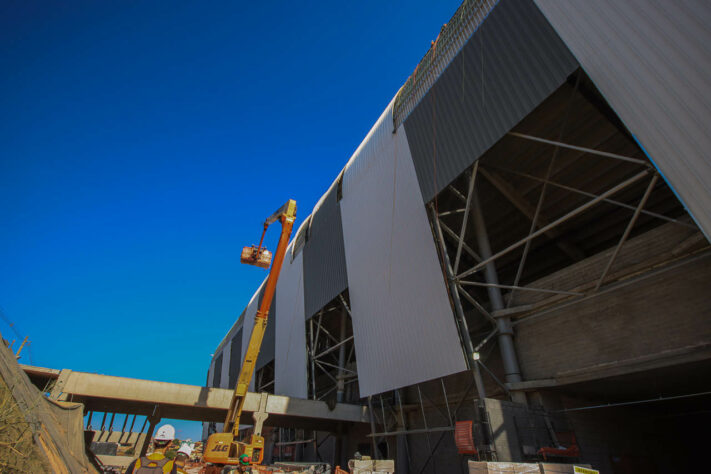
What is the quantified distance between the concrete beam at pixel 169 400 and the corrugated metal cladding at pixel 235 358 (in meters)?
21.1

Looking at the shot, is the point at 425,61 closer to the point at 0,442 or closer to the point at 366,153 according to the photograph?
the point at 366,153

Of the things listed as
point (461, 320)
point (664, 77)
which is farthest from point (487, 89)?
point (461, 320)

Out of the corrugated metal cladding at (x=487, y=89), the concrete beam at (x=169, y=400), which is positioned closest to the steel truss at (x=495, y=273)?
the corrugated metal cladding at (x=487, y=89)

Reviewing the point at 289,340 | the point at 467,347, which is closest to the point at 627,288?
the point at 467,347

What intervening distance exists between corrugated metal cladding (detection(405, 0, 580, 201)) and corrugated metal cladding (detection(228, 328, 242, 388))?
113 ft

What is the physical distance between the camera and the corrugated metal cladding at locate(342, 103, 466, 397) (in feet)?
45.5

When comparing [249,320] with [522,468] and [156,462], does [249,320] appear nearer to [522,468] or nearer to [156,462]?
[522,468]

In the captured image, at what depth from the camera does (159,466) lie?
4.39 m

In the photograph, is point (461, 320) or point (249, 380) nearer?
point (461, 320)

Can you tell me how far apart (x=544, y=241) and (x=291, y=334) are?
61.1 ft

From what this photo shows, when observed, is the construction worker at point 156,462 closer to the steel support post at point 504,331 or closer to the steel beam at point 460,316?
the steel beam at point 460,316

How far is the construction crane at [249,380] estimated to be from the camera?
40.7ft

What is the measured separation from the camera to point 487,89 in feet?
41.8

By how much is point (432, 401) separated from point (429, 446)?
6.28 feet
